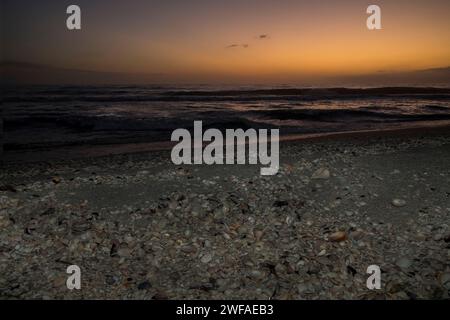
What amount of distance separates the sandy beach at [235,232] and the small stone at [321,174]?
0.02m

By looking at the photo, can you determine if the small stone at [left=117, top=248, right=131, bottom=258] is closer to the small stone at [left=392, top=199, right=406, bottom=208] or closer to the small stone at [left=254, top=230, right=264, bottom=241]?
the small stone at [left=254, top=230, right=264, bottom=241]

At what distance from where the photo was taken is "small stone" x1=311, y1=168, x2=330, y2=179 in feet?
25.9

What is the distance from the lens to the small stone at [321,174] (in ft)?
25.9

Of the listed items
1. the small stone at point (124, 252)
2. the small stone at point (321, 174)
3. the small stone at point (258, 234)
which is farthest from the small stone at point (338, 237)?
the small stone at point (124, 252)

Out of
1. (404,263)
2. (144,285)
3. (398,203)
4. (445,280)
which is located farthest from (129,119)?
(445,280)

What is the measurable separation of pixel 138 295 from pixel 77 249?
1.51 metres

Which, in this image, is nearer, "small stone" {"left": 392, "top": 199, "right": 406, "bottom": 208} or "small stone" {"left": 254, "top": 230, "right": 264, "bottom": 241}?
"small stone" {"left": 254, "top": 230, "right": 264, "bottom": 241}

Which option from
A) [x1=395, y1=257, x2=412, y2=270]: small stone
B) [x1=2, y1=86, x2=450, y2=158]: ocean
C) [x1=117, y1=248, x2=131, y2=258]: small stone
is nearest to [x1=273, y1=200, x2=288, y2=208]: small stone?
[x1=395, y1=257, x2=412, y2=270]: small stone

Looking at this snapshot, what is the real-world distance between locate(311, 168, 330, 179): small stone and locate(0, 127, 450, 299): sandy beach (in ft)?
0.07

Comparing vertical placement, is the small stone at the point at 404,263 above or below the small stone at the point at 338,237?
below

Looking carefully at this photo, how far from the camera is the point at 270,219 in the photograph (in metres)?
6.31

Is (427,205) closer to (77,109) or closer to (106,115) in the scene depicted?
(106,115)

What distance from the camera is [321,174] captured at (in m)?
7.94

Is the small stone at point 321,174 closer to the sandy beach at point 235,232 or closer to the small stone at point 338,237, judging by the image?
the sandy beach at point 235,232
